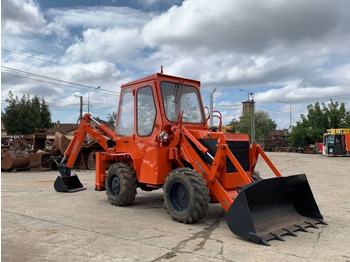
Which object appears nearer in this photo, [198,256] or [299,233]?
[198,256]

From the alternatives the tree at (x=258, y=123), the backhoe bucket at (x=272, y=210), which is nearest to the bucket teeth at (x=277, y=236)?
the backhoe bucket at (x=272, y=210)

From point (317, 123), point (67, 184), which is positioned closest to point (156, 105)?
point (67, 184)

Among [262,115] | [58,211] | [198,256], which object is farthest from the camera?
[262,115]

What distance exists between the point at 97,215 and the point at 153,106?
2.54 meters

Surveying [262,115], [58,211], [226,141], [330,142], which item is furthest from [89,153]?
[262,115]

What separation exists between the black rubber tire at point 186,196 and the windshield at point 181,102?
1535 mm

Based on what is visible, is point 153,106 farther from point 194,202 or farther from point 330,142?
point 330,142

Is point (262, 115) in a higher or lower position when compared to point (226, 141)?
higher

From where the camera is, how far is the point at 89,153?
18.1 meters

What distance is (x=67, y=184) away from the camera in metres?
10.3

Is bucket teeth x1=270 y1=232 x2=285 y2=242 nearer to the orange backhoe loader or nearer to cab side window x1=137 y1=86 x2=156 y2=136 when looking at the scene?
the orange backhoe loader

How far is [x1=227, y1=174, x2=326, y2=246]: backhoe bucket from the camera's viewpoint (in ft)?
16.6

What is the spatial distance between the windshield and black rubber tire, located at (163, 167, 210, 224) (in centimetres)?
153

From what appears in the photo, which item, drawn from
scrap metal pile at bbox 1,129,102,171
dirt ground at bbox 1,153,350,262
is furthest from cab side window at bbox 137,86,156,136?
scrap metal pile at bbox 1,129,102,171
